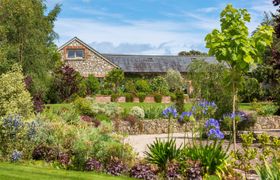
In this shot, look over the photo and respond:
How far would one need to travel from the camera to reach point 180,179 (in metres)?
10.2

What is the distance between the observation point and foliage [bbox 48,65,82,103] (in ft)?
109

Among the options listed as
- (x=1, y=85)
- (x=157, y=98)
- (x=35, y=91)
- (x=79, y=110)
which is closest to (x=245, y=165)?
(x=1, y=85)

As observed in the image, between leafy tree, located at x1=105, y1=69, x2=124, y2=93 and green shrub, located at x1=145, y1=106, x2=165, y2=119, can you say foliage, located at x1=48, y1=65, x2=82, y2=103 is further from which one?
green shrub, located at x1=145, y1=106, x2=165, y2=119

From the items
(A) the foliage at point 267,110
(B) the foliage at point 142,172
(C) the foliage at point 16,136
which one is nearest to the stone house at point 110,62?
(A) the foliage at point 267,110

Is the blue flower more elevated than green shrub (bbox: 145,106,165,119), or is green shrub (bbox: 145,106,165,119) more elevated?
green shrub (bbox: 145,106,165,119)

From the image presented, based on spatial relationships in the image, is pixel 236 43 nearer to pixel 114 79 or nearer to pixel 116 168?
pixel 116 168

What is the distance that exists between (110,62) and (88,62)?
2185 millimetres

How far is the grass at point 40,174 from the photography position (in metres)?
10.2

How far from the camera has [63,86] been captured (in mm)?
33281

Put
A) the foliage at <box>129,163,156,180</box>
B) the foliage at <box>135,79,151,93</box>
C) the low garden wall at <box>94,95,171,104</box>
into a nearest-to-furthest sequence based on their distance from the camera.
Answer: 1. the foliage at <box>129,163,156,180</box>
2. the low garden wall at <box>94,95,171,104</box>
3. the foliage at <box>135,79,151,93</box>

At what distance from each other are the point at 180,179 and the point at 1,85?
28.7 feet

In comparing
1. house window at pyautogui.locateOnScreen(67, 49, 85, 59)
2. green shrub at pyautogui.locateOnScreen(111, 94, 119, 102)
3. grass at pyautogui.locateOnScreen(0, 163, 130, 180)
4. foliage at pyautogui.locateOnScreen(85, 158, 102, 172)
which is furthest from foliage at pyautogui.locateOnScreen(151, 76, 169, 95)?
grass at pyautogui.locateOnScreen(0, 163, 130, 180)

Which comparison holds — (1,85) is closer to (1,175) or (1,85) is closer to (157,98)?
(1,175)

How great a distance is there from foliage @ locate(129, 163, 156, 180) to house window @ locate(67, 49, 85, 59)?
121ft
